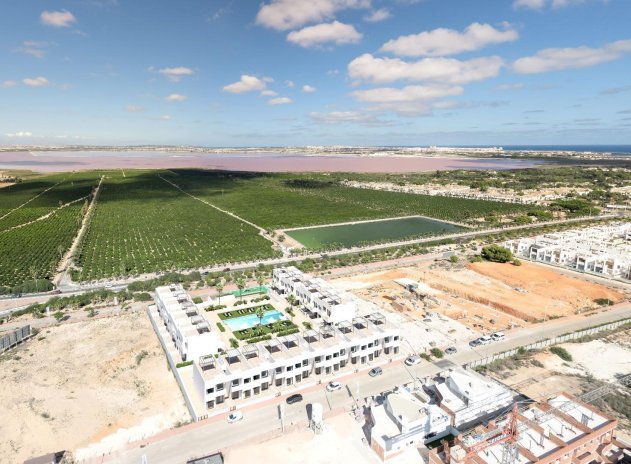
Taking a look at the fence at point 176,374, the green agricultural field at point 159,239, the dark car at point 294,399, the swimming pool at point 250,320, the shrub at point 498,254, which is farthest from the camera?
the shrub at point 498,254

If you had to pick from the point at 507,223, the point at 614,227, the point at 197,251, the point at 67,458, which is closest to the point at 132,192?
the point at 197,251

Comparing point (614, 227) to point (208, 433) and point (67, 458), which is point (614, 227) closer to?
point (208, 433)

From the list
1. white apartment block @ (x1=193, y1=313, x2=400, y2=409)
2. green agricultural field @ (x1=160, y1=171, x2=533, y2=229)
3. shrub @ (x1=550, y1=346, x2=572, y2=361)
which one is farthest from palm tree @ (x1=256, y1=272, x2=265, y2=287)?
shrub @ (x1=550, y1=346, x2=572, y2=361)

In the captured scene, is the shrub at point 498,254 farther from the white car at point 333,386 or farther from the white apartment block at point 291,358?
the white car at point 333,386

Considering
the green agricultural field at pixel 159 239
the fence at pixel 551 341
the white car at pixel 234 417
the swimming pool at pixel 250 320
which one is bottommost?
the white car at pixel 234 417

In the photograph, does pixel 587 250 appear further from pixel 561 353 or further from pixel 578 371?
pixel 578 371

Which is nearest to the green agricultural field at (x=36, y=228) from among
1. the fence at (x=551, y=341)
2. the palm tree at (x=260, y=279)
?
the palm tree at (x=260, y=279)

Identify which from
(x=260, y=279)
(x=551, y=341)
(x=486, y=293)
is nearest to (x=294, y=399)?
(x=551, y=341)
